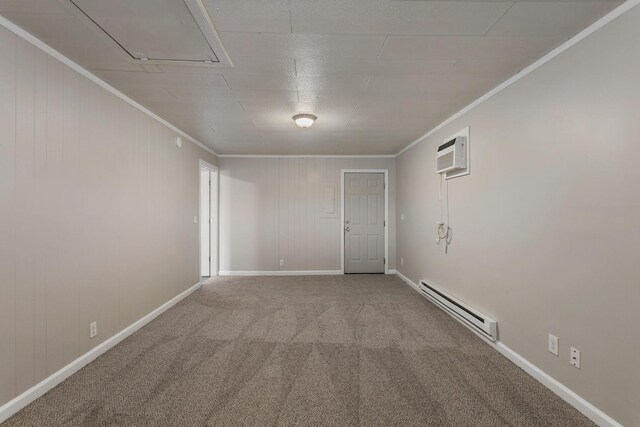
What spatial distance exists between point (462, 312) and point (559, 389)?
1.21 metres

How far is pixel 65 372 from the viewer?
229 cm

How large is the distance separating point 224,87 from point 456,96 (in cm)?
219

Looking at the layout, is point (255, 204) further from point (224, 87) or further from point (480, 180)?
point (480, 180)

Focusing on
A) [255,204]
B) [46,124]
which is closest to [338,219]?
[255,204]

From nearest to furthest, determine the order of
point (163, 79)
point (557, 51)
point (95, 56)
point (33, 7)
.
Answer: point (33, 7) < point (557, 51) < point (95, 56) < point (163, 79)

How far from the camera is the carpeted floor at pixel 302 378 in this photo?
189cm

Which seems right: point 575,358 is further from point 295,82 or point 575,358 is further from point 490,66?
point 295,82

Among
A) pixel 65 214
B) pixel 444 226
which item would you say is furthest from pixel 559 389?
pixel 65 214

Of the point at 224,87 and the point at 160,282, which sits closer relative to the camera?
the point at 224,87

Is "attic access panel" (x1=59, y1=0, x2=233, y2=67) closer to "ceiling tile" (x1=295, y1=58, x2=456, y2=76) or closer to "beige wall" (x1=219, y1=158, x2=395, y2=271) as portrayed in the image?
"ceiling tile" (x1=295, y1=58, x2=456, y2=76)

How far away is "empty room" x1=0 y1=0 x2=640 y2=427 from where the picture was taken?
176 cm

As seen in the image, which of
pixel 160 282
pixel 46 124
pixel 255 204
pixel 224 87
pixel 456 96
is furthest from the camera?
pixel 255 204

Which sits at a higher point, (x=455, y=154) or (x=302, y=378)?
(x=455, y=154)

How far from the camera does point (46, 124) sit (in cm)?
214
